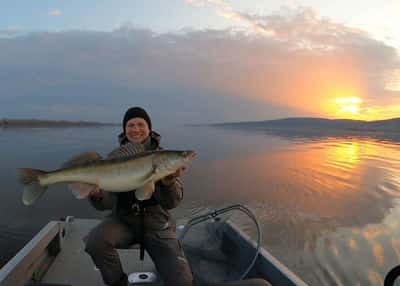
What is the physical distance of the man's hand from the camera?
407 cm

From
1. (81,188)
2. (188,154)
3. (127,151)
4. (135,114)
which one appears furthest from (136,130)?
(188,154)

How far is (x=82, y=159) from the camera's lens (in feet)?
13.3

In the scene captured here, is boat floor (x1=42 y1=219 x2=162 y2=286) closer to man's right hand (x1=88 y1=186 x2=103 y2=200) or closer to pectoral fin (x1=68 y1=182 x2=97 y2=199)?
man's right hand (x1=88 y1=186 x2=103 y2=200)

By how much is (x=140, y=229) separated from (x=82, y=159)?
51.7 inches

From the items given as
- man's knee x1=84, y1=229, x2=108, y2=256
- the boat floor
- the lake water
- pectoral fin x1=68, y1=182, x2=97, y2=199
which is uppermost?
pectoral fin x1=68, y1=182, x2=97, y2=199

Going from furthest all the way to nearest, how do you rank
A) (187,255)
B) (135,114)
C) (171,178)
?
(187,255) → (135,114) → (171,178)

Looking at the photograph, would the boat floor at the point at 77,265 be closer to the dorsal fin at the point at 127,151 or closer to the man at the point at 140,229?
the man at the point at 140,229

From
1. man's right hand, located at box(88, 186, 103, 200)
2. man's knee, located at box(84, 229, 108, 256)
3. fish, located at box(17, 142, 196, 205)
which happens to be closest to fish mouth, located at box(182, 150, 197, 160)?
fish, located at box(17, 142, 196, 205)

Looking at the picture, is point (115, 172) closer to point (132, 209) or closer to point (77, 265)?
point (132, 209)

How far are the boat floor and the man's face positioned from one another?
7.93 ft

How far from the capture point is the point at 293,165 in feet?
75.7

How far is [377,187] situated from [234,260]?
44.1ft

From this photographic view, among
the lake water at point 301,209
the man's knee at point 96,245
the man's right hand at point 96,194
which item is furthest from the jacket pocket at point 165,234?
the lake water at point 301,209

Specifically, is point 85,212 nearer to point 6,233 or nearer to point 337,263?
point 6,233
